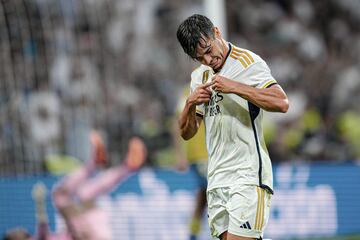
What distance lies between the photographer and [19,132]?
11.4m

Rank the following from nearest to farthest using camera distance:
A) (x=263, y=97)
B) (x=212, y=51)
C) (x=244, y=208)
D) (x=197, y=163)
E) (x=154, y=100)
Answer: (x=263, y=97), (x=212, y=51), (x=244, y=208), (x=197, y=163), (x=154, y=100)

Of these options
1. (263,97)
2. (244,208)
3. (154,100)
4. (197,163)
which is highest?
(263,97)

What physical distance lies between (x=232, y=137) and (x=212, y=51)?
0.55 m

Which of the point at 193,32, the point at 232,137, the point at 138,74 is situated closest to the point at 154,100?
the point at 138,74

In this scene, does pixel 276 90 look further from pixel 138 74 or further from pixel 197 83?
pixel 138 74

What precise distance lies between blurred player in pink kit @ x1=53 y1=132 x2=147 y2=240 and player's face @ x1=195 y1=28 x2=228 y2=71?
18.4 ft

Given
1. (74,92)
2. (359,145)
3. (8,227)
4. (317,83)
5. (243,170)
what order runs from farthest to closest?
(317,83) → (359,145) → (74,92) → (8,227) → (243,170)

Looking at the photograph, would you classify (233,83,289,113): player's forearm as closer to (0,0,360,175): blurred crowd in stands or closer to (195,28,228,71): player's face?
(195,28,228,71): player's face

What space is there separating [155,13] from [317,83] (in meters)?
2.79

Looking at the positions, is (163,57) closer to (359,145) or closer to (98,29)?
(98,29)

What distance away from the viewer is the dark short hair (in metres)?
5.28

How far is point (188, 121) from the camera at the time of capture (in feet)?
18.6

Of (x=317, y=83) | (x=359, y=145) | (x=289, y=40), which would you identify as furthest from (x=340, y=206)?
(x=289, y=40)

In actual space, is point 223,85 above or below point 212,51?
below
